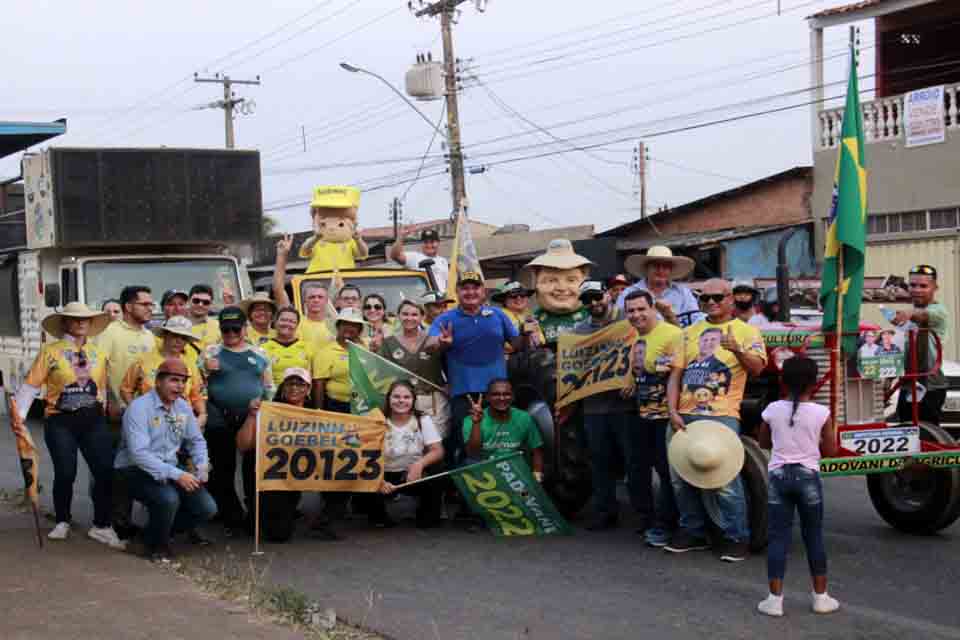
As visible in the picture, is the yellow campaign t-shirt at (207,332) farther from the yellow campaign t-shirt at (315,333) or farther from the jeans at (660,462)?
the jeans at (660,462)

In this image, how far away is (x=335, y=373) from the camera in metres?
10.2

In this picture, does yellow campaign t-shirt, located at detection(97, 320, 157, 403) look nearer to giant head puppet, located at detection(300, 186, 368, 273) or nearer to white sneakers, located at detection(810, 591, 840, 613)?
giant head puppet, located at detection(300, 186, 368, 273)

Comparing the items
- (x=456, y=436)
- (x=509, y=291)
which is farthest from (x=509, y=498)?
(x=509, y=291)

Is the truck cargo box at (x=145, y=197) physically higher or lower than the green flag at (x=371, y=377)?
higher

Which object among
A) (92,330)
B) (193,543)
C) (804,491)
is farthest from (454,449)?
(804,491)

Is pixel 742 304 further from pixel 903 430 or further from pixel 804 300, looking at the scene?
pixel 804 300

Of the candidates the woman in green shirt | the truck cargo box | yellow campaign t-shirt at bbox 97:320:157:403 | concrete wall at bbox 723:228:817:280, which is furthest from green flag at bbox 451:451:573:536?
concrete wall at bbox 723:228:817:280

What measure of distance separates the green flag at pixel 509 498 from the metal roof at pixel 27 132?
371 centimetres

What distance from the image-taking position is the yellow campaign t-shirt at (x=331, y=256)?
13695mm

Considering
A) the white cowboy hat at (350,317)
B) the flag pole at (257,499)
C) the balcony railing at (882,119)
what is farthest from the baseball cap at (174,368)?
the balcony railing at (882,119)

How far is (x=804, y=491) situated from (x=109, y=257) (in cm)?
1085

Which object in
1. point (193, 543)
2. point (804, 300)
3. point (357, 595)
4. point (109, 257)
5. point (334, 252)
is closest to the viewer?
point (357, 595)

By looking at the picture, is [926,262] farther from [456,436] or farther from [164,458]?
[164,458]

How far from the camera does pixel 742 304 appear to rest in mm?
9375
